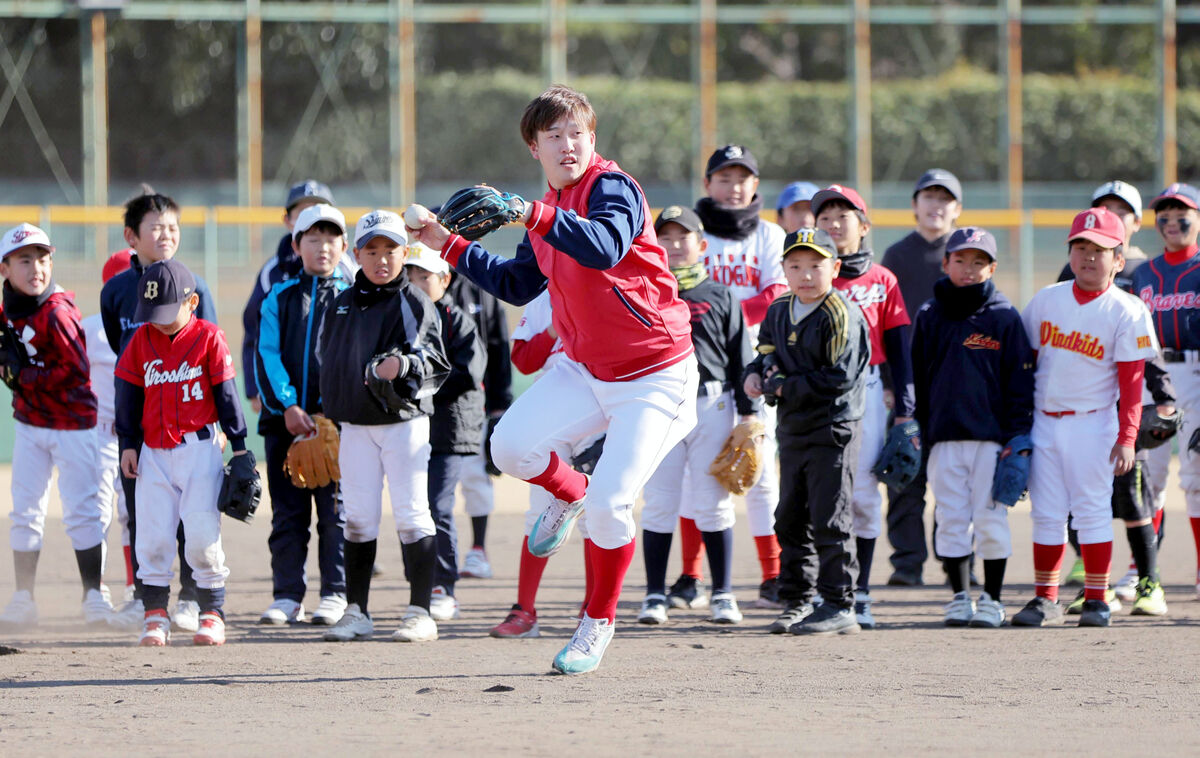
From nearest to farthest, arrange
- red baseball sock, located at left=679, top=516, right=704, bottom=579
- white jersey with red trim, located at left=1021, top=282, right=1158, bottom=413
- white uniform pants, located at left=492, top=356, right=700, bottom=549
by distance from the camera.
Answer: white uniform pants, located at left=492, top=356, right=700, bottom=549
white jersey with red trim, located at left=1021, top=282, right=1158, bottom=413
red baseball sock, located at left=679, top=516, right=704, bottom=579

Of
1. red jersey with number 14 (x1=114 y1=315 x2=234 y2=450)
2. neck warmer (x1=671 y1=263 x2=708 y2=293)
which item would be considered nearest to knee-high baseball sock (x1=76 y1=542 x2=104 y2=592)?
red jersey with number 14 (x1=114 y1=315 x2=234 y2=450)

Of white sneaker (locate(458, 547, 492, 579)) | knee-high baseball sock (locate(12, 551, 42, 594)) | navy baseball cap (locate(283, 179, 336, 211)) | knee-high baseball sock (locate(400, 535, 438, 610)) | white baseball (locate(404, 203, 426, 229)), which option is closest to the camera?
white baseball (locate(404, 203, 426, 229))

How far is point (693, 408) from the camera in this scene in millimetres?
5445

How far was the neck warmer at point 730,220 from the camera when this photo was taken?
7.32m

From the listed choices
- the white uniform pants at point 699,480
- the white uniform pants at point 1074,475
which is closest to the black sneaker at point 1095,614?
the white uniform pants at point 1074,475

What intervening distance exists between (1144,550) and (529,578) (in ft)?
9.60

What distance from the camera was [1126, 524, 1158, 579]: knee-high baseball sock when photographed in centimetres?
686

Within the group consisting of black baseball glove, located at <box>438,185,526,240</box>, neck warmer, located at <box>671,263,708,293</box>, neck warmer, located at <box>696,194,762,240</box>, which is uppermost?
neck warmer, located at <box>696,194,762,240</box>

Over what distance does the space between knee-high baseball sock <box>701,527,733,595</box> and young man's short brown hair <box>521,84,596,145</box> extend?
2.32 m

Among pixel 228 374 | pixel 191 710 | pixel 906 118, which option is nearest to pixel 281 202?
pixel 906 118

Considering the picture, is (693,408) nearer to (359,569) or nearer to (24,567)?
(359,569)

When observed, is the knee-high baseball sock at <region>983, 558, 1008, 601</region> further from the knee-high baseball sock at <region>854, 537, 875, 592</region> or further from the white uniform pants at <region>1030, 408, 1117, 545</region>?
the knee-high baseball sock at <region>854, 537, 875, 592</region>

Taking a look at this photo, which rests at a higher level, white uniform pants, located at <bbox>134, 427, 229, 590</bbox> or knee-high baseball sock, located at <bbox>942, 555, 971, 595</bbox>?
white uniform pants, located at <bbox>134, 427, 229, 590</bbox>

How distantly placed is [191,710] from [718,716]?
169 centimetres
